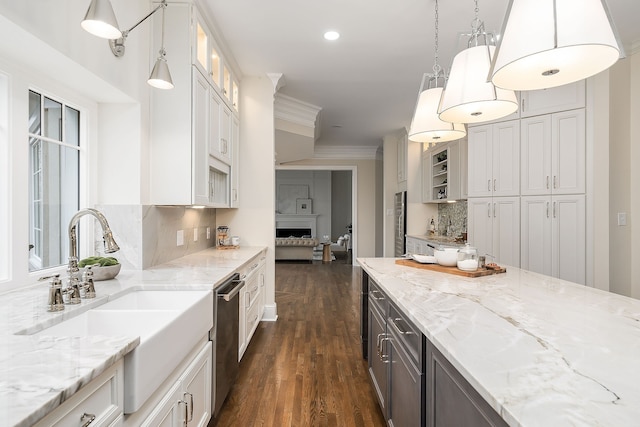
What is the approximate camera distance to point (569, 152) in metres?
3.51

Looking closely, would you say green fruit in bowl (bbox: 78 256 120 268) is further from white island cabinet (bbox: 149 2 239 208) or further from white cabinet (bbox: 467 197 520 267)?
white cabinet (bbox: 467 197 520 267)

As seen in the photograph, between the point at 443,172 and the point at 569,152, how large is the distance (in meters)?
2.01

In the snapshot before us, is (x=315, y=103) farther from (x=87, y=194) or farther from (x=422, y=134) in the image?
(x=87, y=194)

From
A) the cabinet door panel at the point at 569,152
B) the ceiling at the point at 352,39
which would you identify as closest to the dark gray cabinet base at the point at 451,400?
the ceiling at the point at 352,39

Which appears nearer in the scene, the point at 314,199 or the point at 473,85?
the point at 473,85

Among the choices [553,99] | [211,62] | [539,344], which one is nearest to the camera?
[539,344]

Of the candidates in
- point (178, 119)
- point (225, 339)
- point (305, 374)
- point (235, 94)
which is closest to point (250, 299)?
point (305, 374)

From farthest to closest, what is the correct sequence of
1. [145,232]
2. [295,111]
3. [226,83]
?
[295,111]
[226,83]
[145,232]

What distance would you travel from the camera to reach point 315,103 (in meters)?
5.15

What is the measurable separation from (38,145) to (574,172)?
4222mm

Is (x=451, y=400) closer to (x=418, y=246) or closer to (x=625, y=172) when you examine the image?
(x=625, y=172)

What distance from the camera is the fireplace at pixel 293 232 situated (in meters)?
12.6

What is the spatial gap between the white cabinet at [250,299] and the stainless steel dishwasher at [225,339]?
32 centimetres

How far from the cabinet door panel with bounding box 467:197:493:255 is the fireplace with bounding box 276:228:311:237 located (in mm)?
8734
